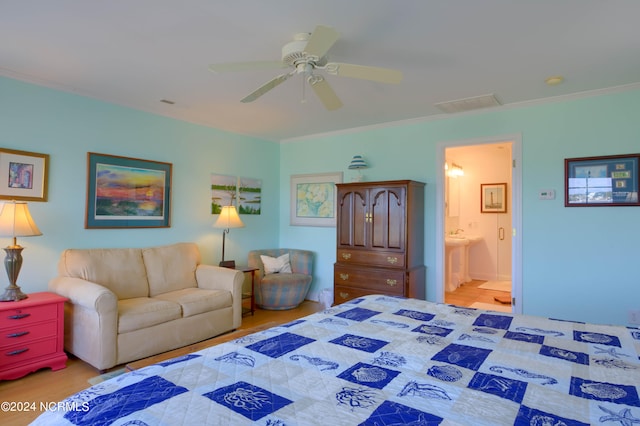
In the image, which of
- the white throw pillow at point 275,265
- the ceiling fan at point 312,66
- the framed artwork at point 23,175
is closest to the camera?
the ceiling fan at point 312,66

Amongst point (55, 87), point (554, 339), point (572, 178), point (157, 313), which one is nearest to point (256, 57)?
point (55, 87)

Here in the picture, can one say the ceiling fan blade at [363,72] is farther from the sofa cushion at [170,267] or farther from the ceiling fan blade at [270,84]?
the sofa cushion at [170,267]

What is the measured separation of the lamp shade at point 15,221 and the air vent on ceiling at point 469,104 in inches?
152

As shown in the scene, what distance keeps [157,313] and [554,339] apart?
9.58ft

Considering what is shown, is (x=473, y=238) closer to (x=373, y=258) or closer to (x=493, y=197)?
(x=493, y=197)

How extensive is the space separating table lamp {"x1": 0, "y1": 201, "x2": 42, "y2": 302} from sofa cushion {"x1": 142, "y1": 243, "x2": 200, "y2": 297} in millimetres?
1096

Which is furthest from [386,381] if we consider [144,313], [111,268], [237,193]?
[237,193]

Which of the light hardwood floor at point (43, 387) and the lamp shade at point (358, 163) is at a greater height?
the lamp shade at point (358, 163)

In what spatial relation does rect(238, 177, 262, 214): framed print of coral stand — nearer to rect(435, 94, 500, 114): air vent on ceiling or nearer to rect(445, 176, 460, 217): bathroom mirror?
rect(435, 94, 500, 114): air vent on ceiling

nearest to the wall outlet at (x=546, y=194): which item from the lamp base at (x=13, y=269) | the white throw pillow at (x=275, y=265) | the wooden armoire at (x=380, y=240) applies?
the wooden armoire at (x=380, y=240)

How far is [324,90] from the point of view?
2457 mm

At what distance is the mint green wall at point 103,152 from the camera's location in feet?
10.7

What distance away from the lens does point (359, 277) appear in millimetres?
4324

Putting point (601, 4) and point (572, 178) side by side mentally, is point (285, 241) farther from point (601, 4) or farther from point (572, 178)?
point (601, 4)
